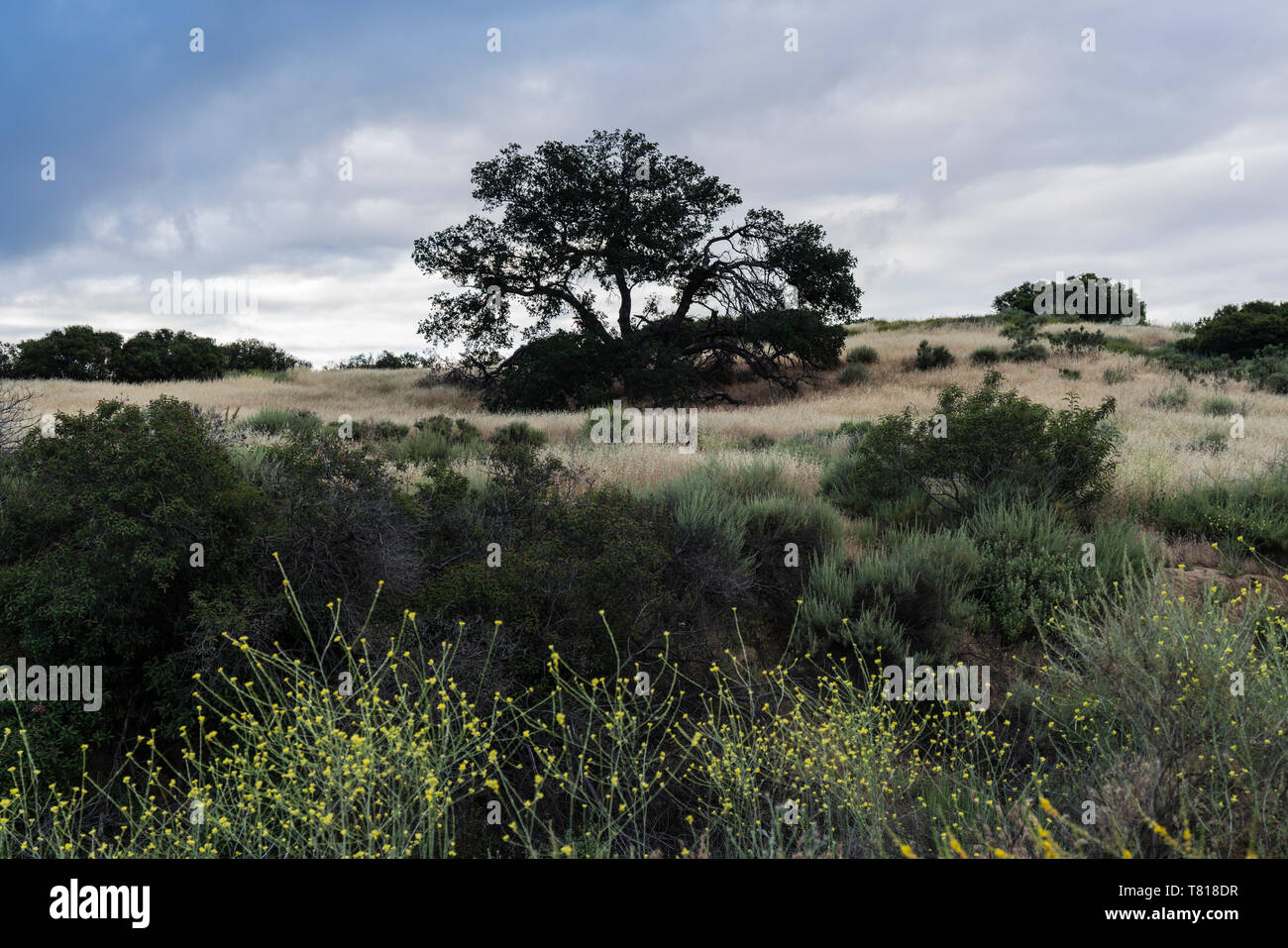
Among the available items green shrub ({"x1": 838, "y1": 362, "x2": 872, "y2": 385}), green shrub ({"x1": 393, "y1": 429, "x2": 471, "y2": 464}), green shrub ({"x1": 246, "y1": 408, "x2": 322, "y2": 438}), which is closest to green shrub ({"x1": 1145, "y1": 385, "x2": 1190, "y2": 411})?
green shrub ({"x1": 838, "y1": 362, "x2": 872, "y2": 385})

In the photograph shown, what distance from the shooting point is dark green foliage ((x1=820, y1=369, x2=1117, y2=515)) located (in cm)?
914

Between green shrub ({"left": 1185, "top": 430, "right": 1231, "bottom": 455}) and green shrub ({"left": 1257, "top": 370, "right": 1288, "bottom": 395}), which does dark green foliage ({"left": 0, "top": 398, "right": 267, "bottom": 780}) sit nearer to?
green shrub ({"left": 1185, "top": 430, "right": 1231, "bottom": 455})

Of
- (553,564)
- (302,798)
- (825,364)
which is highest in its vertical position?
(825,364)

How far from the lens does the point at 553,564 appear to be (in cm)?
577

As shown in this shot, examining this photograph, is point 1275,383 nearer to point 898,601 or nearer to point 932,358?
point 932,358

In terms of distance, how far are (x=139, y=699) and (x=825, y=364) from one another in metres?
25.9

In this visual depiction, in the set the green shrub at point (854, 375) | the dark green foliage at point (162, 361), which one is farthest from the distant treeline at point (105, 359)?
the green shrub at point (854, 375)

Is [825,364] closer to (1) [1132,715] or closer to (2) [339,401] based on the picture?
(2) [339,401]

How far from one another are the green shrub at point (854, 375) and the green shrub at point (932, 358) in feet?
7.68

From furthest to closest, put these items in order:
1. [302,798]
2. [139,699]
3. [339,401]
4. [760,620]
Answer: [339,401]
[760,620]
[139,699]
[302,798]

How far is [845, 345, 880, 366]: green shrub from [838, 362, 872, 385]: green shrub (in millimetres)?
1476

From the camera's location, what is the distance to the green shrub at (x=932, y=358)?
2961cm

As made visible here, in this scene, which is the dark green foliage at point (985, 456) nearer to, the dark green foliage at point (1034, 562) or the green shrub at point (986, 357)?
the dark green foliage at point (1034, 562)
